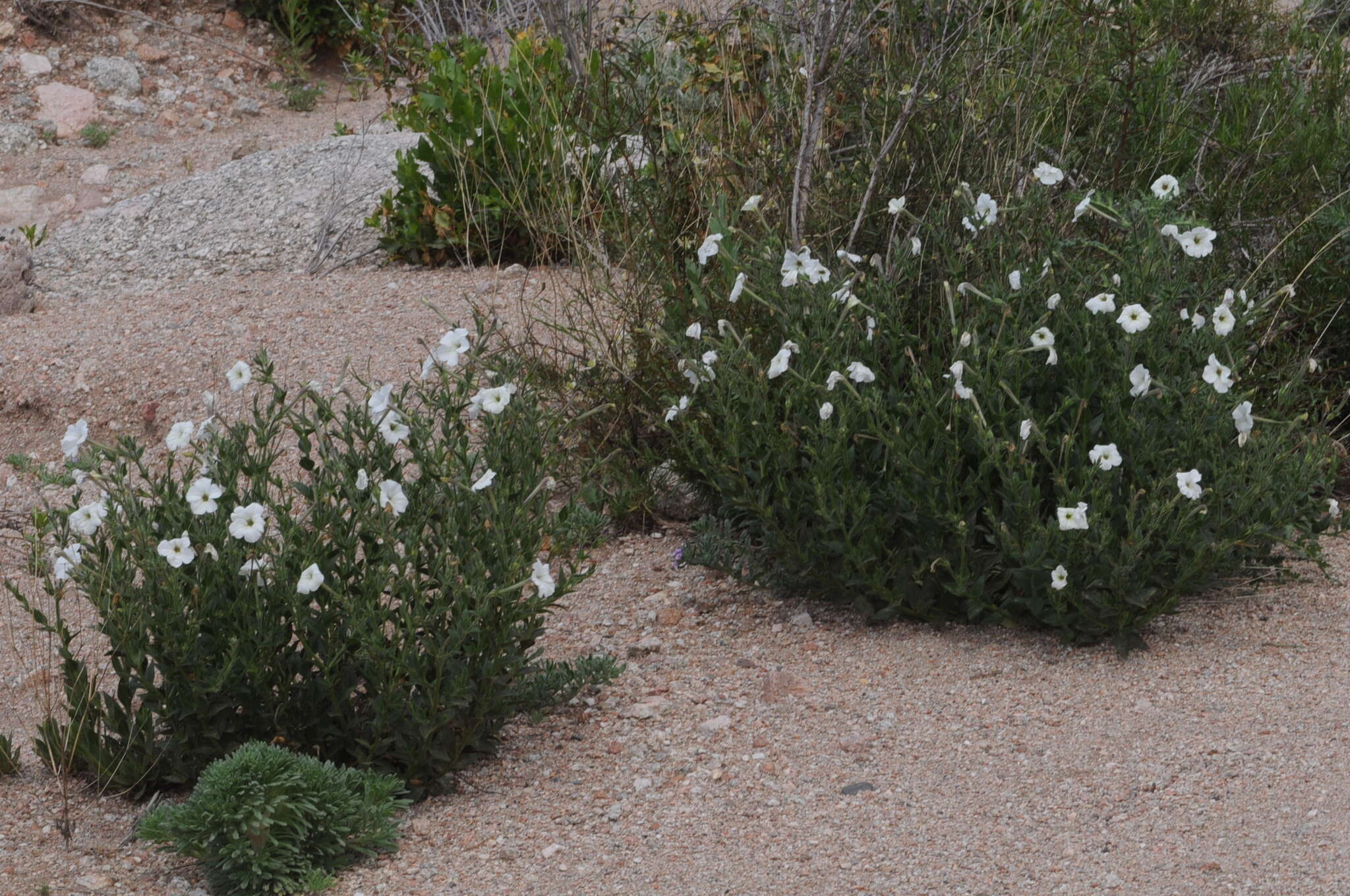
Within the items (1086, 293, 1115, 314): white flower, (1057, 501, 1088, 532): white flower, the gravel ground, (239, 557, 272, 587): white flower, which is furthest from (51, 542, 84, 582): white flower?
(1086, 293, 1115, 314): white flower

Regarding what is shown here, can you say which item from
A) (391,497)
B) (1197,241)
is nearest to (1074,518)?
(1197,241)

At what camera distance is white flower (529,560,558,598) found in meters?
2.75

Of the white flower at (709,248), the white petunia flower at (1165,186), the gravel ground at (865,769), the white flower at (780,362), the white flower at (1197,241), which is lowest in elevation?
the gravel ground at (865,769)

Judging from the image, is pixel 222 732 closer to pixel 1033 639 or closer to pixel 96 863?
pixel 96 863

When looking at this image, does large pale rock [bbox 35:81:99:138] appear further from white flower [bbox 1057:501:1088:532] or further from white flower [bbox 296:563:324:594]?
white flower [bbox 1057:501:1088:532]

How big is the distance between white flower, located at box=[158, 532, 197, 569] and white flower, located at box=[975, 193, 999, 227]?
2.05m

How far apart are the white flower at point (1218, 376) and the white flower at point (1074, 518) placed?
0.43 m

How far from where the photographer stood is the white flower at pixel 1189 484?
2.96m

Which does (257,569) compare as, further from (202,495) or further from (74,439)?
(74,439)

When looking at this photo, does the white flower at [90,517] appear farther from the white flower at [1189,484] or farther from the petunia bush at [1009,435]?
the white flower at [1189,484]

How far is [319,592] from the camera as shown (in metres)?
2.85

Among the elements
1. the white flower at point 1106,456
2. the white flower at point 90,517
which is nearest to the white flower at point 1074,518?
the white flower at point 1106,456

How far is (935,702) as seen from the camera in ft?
10.2

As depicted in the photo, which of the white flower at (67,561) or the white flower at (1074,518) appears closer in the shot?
the white flower at (67,561)
